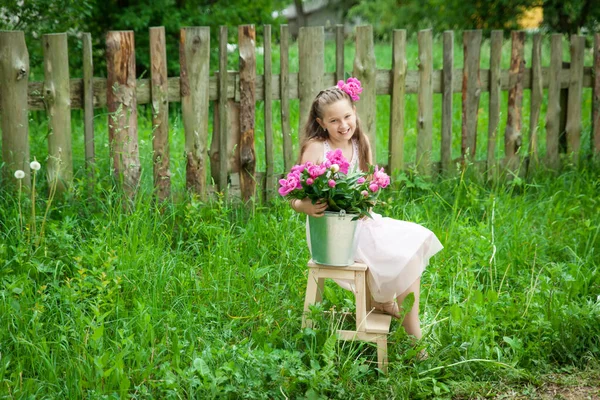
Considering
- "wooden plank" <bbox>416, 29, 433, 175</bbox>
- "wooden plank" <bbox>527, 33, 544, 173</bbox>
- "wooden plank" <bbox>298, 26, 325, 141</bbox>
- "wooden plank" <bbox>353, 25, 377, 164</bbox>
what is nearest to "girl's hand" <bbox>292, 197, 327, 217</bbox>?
"wooden plank" <bbox>298, 26, 325, 141</bbox>

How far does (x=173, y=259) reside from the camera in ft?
14.0

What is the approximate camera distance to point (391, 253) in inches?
143

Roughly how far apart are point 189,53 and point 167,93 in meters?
0.31

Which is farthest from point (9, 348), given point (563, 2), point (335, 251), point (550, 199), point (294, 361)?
point (563, 2)

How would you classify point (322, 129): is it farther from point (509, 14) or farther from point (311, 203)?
point (509, 14)

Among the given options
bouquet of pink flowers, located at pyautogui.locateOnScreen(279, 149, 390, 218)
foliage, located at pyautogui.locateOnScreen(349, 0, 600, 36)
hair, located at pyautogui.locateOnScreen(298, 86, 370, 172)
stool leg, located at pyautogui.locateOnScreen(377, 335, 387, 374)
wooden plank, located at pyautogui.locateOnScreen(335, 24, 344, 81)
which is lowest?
stool leg, located at pyautogui.locateOnScreen(377, 335, 387, 374)

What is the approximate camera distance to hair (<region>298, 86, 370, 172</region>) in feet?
12.5

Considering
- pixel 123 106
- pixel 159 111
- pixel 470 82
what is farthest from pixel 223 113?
pixel 470 82

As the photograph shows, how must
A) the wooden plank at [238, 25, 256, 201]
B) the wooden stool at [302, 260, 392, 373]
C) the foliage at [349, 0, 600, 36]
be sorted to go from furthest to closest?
the foliage at [349, 0, 600, 36]
the wooden plank at [238, 25, 256, 201]
the wooden stool at [302, 260, 392, 373]

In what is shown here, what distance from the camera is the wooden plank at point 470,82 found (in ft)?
20.5

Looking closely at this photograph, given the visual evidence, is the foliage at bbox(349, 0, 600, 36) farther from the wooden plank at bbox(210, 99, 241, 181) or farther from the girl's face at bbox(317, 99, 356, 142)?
the girl's face at bbox(317, 99, 356, 142)

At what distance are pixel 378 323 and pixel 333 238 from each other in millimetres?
512

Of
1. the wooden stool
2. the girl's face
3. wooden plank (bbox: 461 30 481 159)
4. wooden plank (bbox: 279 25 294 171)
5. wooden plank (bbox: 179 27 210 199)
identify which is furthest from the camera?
wooden plank (bbox: 461 30 481 159)

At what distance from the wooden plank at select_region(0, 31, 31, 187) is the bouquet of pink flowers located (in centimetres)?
206
